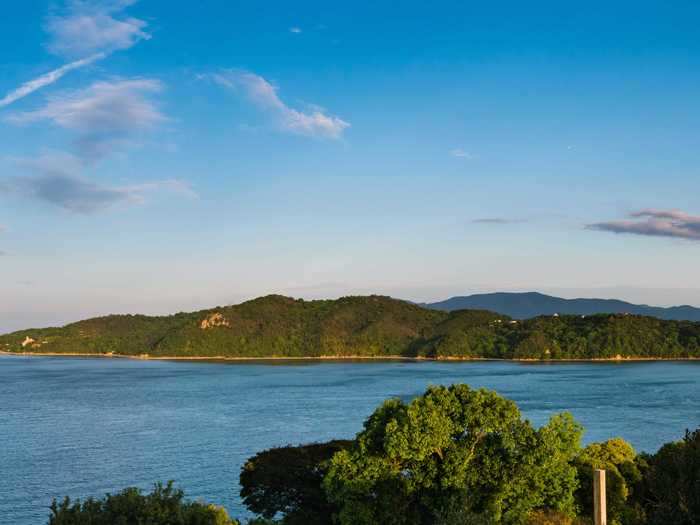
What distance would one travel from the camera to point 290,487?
31984 millimetres

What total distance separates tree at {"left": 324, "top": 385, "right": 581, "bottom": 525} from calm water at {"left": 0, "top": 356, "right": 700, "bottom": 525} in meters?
18.3

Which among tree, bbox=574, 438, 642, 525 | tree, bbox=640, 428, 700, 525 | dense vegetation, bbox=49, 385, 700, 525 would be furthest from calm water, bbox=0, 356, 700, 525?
tree, bbox=640, 428, 700, 525

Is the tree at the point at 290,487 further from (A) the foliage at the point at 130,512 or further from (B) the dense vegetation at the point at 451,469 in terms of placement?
(A) the foliage at the point at 130,512

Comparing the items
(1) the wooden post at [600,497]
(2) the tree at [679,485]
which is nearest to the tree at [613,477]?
(2) the tree at [679,485]

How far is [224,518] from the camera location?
2483cm

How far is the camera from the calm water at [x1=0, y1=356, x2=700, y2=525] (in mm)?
56219

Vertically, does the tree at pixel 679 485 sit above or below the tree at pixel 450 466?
above

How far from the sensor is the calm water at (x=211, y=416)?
56.2 metres

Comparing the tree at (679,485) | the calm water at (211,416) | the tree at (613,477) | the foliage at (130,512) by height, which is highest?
the tree at (679,485)

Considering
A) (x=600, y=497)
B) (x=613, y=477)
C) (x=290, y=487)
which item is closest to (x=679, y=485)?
(x=600, y=497)

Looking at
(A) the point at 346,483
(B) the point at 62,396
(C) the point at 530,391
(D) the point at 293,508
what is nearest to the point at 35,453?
(D) the point at 293,508

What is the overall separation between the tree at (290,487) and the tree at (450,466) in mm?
2393

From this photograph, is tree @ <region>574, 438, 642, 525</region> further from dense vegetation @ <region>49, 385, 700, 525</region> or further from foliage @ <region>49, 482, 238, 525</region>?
foliage @ <region>49, 482, 238, 525</region>

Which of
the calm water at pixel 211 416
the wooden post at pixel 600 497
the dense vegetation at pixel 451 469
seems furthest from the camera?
the calm water at pixel 211 416
